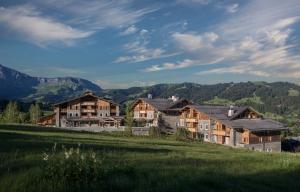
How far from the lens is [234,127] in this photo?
276ft

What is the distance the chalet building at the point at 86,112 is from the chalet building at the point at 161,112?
6952 mm

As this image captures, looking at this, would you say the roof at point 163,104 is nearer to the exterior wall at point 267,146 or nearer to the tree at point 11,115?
the exterior wall at point 267,146

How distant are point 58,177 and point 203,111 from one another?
8265 cm

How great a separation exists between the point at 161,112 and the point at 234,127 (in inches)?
1104

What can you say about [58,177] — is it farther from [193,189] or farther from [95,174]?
[193,189]

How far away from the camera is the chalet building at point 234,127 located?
278 feet

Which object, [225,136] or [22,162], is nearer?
[22,162]

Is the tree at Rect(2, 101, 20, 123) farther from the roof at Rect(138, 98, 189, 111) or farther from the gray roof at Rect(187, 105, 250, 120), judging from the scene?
the gray roof at Rect(187, 105, 250, 120)

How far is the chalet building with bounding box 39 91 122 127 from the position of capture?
115m

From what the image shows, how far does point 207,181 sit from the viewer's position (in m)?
14.6

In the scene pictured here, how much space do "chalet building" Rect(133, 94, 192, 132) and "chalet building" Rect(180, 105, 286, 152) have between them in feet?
20.7

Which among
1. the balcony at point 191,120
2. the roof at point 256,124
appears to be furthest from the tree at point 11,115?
the roof at point 256,124

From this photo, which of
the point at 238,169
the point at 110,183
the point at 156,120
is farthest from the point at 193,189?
the point at 156,120

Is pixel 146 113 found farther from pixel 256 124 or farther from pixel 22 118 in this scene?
pixel 256 124
